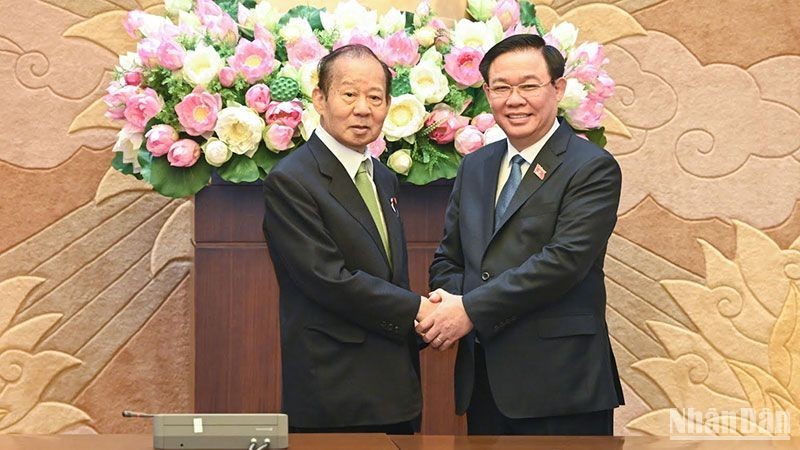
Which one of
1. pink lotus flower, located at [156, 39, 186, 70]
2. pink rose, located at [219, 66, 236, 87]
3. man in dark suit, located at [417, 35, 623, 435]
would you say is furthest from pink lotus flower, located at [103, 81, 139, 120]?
man in dark suit, located at [417, 35, 623, 435]

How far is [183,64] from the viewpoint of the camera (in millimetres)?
2664

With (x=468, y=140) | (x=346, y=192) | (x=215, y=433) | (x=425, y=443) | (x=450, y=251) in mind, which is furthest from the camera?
(x=468, y=140)

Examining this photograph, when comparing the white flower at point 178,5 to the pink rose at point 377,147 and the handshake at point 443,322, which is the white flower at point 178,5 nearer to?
the pink rose at point 377,147

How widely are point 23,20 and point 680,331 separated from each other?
2.43m

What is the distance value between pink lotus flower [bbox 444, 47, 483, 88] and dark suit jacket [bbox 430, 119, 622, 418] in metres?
0.30

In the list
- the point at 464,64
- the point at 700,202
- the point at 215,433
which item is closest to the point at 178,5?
the point at 464,64

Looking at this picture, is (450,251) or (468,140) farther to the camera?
(468,140)

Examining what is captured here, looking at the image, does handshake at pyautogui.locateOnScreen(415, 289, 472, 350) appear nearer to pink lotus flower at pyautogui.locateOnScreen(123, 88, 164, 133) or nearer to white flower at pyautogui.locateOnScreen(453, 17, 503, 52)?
white flower at pyautogui.locateOnScreen(453, 17, 503, 52)

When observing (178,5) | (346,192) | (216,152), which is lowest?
(346,192)

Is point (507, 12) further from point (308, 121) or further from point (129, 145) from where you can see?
point (129, 145)

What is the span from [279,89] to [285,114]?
8 cm

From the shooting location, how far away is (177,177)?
269 centimetres

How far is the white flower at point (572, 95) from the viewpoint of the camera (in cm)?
275

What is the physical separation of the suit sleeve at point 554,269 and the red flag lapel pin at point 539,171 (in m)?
0.08
